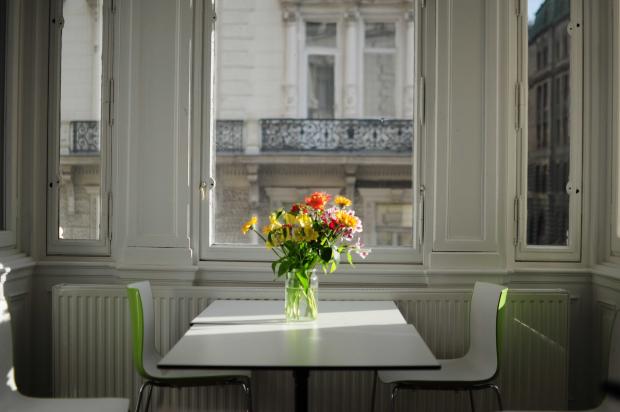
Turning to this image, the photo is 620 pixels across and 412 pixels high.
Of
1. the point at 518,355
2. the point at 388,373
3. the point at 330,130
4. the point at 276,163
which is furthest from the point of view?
the point at 330,130

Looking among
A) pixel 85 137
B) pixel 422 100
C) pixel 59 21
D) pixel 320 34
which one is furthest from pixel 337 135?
pixel 59 21

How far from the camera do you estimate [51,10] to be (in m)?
3.53

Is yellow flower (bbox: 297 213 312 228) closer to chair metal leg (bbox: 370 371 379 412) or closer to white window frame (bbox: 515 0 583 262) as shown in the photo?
chair metal leg (bbox: 370 371 379 412)

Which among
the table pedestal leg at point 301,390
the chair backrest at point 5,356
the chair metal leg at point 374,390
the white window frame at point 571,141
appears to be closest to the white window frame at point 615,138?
the white window frame at point 571,141

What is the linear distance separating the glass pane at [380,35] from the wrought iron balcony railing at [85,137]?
251 centimetres

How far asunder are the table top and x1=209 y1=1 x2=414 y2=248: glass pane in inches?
30.8

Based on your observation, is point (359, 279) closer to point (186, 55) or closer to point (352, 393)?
point (352, 393)

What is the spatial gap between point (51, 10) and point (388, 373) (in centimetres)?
240

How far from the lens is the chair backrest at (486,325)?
2.83m

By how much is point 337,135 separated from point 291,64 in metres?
0.95

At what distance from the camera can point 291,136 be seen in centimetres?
491

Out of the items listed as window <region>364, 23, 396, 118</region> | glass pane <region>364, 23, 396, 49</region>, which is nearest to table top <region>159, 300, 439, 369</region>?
glass pane <region>364, 23, 396, 49</region>

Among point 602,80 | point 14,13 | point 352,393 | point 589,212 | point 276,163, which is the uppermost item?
point 14,13

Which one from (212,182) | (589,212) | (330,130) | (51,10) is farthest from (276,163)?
(589,212)
